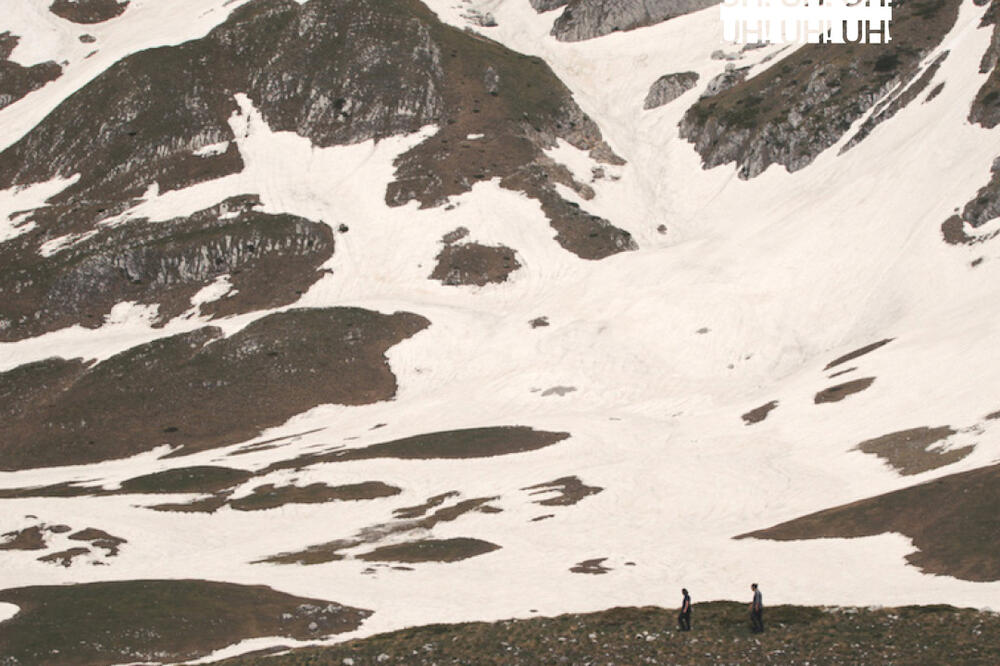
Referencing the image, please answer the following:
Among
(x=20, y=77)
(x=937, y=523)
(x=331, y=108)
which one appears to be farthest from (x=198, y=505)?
(x=20, y=77)

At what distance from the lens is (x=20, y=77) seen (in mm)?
192375

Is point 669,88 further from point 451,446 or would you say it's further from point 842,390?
point 451,446

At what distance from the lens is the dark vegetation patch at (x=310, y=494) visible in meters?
79.4

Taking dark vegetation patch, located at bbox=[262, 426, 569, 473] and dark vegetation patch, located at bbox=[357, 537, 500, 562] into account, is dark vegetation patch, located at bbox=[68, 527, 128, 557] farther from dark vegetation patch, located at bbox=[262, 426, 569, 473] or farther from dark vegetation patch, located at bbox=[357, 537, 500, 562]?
dark vegetation patch, located at bbox=[262, 426, 569, 473]

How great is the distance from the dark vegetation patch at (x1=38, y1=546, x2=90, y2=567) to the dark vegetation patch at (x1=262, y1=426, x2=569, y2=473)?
23290 mm

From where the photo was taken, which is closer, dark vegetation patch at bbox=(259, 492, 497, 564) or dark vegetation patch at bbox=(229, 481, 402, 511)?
dark vegetation patch at bbox=(259, 492, 497, 564)

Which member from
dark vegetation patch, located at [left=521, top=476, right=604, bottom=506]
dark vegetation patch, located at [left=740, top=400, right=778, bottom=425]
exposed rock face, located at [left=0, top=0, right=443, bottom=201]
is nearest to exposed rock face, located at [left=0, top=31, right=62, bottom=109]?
exposed rock face, located at [left=0, top=0, right=443, bottom=201]

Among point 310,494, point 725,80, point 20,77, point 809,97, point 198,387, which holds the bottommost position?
point 310,494

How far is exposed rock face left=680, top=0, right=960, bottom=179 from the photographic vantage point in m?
152

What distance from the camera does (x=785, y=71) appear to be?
17175 cm

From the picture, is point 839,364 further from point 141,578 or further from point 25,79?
point 25,79

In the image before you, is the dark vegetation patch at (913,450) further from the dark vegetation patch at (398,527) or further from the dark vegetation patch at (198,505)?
the dark vegetation patch at (198,505)

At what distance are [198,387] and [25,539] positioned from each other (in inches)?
1788

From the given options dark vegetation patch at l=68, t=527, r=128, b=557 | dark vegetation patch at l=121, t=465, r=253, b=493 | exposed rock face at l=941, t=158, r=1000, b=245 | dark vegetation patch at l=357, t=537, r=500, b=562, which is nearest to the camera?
dark vegetation patch at l=357, t=537, r=500, b=562
